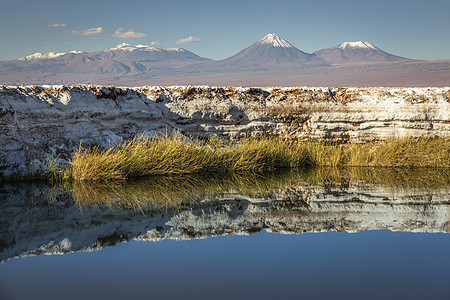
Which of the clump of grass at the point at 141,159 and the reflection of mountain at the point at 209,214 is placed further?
the clump of grass at the point at 141,159

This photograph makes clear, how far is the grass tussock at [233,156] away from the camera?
8.01 metres

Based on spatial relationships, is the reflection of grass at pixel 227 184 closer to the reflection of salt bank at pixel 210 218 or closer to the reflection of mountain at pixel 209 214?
the reflection of mountain at pixel 209 214

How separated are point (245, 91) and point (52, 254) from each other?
23.3ft

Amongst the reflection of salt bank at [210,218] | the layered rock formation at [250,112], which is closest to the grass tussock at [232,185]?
the reflection of salt bank at [210,218]

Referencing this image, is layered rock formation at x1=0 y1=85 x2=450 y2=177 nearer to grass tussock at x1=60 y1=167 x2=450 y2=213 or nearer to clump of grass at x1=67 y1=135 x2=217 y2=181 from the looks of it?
clump of grass at x1=67 y1=135 x2=217 y2=181

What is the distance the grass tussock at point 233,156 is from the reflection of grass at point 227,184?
30 cm

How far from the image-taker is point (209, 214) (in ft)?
19.0

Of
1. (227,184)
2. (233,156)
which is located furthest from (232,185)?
(233,156)

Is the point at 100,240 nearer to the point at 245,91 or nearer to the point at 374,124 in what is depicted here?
the point at 245,91

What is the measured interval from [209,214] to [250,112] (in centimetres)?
496

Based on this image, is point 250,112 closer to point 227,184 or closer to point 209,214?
point 227,184

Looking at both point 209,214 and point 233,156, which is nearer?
point 209,214

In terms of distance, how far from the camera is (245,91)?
10703mm

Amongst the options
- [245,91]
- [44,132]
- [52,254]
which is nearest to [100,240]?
[52,254]
